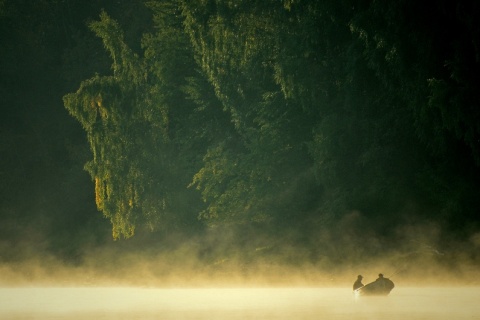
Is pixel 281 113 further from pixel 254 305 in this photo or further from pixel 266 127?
pixel 254 305

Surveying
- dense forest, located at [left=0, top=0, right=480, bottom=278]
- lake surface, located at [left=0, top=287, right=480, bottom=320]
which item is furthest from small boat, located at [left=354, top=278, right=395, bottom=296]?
dense forest, located at [left=0, top=0, right=480, bottom=278]

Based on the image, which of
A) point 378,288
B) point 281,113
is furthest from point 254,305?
point 281,113

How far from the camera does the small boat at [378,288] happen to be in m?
26.2

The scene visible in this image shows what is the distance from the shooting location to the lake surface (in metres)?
21.2

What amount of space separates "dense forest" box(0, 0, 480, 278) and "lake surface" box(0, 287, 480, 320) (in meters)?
3.51

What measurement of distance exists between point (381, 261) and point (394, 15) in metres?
7.63

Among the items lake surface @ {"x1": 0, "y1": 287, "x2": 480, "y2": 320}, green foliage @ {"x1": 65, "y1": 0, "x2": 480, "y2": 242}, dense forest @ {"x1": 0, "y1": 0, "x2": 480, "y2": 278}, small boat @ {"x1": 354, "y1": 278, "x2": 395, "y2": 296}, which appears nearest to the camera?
lake surface @ {"x1": 0, "y1": 287, "x2": 480, "y2": 320}

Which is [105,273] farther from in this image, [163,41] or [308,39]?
[308,39]

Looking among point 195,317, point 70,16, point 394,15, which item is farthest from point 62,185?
point 195,317

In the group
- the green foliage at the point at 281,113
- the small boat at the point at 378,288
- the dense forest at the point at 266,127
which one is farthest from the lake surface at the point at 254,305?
the green foliage at the point at 281,113

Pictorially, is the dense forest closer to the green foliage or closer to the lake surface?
the green foliage

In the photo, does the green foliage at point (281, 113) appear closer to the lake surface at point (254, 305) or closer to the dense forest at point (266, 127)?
the dense forest at point (266, 127)

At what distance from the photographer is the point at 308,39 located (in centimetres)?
3491

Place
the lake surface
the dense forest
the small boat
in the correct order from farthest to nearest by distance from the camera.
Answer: the dense forest
the small boat
the lake surface
